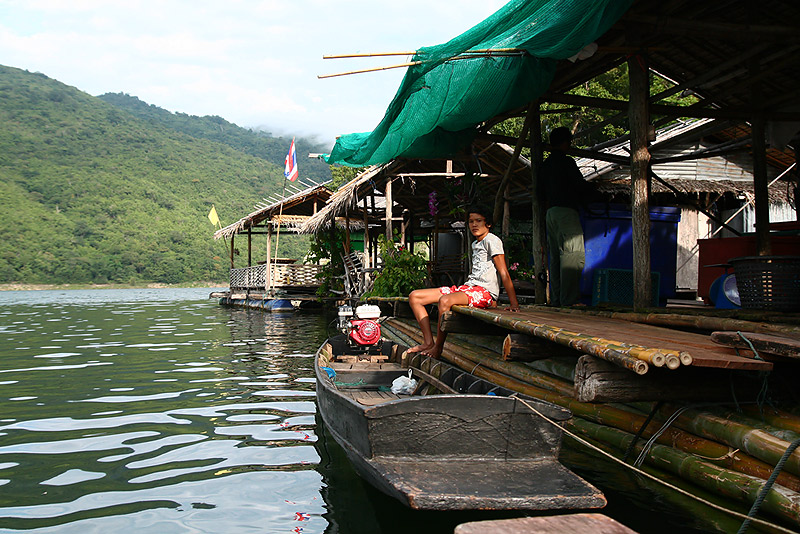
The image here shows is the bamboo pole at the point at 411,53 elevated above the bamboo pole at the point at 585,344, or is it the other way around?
the bamboo pole at the point at 411,53

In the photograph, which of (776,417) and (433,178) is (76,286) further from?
(776,417)

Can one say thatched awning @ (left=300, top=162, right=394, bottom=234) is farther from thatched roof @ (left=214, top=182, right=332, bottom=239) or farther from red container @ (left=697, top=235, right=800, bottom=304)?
red container @ (left=697, top=235, right=800, bottom=304)

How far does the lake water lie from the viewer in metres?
4.17

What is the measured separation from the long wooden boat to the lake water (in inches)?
13.2

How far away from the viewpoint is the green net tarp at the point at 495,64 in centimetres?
535

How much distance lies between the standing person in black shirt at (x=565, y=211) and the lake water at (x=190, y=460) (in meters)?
3.14

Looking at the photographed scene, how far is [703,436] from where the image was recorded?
374cm

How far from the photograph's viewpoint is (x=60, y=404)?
8.06 m

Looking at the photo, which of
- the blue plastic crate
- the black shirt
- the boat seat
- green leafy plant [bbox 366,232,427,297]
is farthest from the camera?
green leafy plant [bbox 366,232,427,297]

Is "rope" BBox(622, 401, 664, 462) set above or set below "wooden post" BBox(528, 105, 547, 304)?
below

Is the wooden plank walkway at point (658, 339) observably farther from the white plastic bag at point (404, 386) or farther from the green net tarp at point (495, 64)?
the green net tarp at point (495, 64)

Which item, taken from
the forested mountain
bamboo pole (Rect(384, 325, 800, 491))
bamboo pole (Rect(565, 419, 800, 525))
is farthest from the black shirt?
the forested mountain

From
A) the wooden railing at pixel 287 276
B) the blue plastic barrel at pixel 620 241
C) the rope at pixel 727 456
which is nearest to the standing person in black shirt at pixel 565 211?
the blue plastic barrel at pixel 620 241

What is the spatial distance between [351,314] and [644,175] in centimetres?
513
